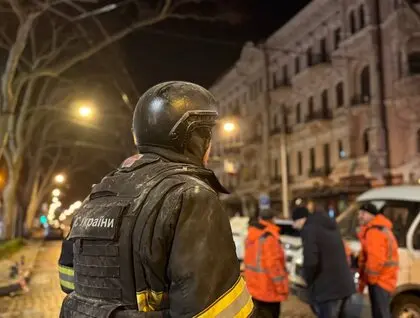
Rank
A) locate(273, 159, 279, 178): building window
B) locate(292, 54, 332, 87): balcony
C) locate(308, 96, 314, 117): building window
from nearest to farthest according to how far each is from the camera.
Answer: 1. locate(292, 54, 332, 87): balcony
2. locate(308, 96, 314, 117): building window
3. locate(273, 159, 279, 178): building window

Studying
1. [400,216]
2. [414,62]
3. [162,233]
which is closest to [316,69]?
[414,62]

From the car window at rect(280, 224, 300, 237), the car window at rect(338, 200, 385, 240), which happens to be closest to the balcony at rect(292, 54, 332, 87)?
the car window at rect(280, 224, 300, 237)

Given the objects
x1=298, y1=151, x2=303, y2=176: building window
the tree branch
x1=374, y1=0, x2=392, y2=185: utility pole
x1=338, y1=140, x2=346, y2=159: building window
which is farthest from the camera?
x1=298, y1=151, x2=303, y2=176: building window

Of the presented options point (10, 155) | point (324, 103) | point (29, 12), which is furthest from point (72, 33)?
point (324, 103)

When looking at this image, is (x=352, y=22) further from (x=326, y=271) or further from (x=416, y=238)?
(x=326, y=271)

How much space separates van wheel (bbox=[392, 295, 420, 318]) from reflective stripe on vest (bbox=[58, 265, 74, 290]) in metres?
5.97

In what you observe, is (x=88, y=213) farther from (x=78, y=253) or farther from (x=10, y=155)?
(x=10, y=155)

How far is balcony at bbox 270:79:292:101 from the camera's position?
36250mm

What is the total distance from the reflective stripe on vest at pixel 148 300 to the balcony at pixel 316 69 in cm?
3048

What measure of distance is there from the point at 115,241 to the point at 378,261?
5.04 m

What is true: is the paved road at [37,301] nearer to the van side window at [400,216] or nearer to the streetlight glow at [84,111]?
the van side window at [400,216]

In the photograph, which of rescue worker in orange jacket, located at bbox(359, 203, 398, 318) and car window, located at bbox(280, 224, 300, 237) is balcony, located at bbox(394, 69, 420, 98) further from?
rescue worker in orange jacket, located at bbox(359, 203, 398, 318)

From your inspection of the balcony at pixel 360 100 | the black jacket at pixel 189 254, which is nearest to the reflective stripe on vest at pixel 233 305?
the black jacket at pixel 189 254

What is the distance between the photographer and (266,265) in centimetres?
611
